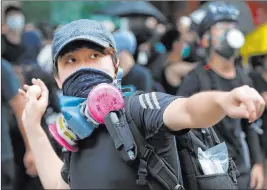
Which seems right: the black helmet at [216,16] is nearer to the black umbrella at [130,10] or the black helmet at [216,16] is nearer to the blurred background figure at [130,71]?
the blurred background figure at [130,71]

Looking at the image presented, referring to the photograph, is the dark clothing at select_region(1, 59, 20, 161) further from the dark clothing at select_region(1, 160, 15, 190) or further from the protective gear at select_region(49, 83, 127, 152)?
the protective gear at select_region(49, 83, 127, 152)

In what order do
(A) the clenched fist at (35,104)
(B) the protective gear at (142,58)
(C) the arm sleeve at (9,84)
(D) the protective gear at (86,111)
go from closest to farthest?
(D) the protective gear at (86,111) < (A) the clenched fist at (35,104) < (C) the arm sleeve at (9,84) < (B) the protective gear at (142,58)

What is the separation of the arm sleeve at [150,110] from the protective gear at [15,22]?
578 centimetres

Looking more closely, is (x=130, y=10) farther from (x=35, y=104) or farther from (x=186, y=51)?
(x=35, y=104)

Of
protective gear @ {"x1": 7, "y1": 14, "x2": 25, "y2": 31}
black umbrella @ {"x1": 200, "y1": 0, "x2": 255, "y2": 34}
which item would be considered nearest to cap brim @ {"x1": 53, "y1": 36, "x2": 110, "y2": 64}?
black umbrella @ {"x1": 200, "y1": 0, "x2": 255, "y2": 34}

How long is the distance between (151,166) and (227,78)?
2.76m

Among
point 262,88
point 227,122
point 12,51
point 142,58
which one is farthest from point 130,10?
point 227,122

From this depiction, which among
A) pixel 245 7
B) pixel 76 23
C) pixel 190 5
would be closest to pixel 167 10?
pixel 190 5

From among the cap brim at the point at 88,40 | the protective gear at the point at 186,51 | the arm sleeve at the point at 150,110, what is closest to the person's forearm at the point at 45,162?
the cap brim at the point at 88,40

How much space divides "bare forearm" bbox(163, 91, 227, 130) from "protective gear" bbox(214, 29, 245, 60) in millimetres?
3059

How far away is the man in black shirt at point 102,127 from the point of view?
2422 mm

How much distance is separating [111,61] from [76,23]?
216 millimetres

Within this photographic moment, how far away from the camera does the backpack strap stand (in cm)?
262

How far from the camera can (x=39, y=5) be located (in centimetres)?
1180
